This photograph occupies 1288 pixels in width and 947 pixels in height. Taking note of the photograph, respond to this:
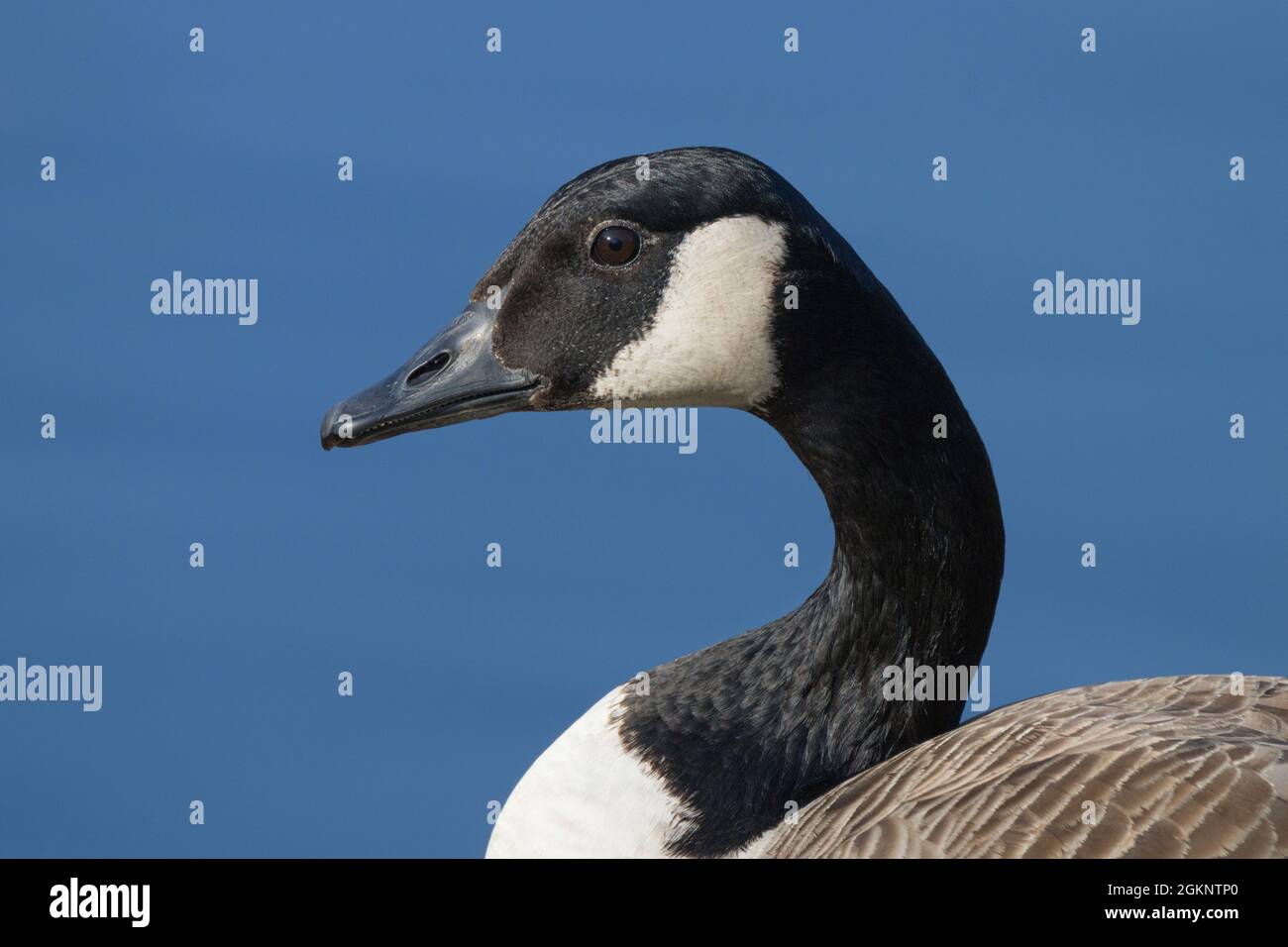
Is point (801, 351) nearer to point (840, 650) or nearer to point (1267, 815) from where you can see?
point (840, 650)

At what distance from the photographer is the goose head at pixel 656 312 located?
216 centimetres

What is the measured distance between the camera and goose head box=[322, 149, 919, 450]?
2.16 metres

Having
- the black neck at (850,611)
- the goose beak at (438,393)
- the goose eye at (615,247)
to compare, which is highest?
the goose eye at (615,247)

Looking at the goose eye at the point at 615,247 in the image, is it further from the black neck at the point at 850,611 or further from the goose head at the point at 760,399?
the black neck at the point at 850,611

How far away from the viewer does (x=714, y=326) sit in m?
2.19

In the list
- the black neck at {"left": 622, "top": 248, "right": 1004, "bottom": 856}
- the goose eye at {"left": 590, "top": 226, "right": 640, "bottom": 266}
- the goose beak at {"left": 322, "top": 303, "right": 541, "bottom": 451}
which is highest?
the goose eye at {"left": 590, "top": 226, "right": 640, "bottom": 266}

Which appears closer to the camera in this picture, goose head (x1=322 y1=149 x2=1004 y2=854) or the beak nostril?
goose head (x1=322 y1=149 x2=1004 y2=854)

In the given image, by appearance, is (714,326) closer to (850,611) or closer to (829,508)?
(829,508)

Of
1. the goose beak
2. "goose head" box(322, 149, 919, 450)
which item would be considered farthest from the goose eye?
the goose beak

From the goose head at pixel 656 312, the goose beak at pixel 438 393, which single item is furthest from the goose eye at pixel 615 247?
the goose beak at pixel 438 393

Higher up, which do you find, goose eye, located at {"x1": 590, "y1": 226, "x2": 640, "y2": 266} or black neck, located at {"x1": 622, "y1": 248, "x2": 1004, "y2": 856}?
goose eye, located at {"x1": 590, "y1": 226, "x2": 640, "y2": 266}

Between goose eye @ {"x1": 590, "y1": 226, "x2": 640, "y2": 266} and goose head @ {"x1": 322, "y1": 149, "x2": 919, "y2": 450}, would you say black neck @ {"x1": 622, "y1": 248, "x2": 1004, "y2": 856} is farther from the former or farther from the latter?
goose eye @ {"x1": 590, "y1": 226, "x2": 640, "y2": 266}

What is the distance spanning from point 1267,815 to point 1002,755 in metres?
0.35
